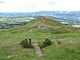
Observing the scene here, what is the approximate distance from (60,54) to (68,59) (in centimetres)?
393

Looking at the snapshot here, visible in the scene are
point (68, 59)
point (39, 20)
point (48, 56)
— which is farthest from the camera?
point (39, 20)

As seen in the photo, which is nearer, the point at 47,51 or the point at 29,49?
the point at 47,51

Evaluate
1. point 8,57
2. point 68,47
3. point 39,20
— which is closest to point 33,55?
point 8,57

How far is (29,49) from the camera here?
57781 mm

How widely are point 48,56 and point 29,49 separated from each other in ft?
33.7

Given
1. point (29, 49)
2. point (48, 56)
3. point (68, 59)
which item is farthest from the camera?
point (29, 49)

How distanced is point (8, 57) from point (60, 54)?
10301mm

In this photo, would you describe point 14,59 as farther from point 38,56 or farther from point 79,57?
point 79,57

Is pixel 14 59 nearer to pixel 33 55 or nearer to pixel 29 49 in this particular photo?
pixel 33 55

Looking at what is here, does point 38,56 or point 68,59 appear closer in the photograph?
point 68,59

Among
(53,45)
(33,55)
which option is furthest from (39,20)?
(33,55)

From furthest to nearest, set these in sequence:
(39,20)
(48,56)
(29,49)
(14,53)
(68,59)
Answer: (39,20) → (29,49) → (14,53) → (48,56) → (68,59)

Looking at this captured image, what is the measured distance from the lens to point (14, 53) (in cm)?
5291

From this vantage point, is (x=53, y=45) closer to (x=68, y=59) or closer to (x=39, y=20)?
(x=68, y=59)
